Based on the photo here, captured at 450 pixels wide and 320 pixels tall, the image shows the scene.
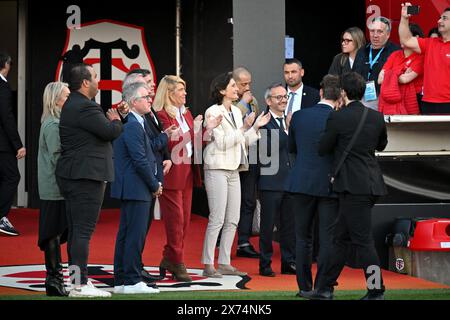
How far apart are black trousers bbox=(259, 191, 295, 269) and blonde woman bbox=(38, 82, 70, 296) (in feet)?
7.23

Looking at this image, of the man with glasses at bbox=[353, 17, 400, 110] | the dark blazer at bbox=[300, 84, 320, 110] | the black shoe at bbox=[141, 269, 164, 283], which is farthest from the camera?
the man with glasses at bbox=[353, 17, 400, 110]

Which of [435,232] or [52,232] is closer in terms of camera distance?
[52,232]

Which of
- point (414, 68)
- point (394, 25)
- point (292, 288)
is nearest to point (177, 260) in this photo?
point (292, 288)

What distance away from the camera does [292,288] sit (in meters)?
9.23

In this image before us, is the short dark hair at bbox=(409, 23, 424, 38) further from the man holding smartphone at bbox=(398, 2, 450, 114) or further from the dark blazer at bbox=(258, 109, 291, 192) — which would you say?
the dark blazer at bbox=(258, 109, 291, 192)

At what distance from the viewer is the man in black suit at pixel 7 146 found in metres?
11.8

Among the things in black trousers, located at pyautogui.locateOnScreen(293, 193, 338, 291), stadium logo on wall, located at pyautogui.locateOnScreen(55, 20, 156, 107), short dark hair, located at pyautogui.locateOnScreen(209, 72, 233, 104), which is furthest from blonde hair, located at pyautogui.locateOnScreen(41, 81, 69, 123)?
stadium logo on wall, located at pyautogui.locateOnScreen(55, 20, 156, 107)

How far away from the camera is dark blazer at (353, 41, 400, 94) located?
11.4 m

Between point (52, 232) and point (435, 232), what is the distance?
12.1ft

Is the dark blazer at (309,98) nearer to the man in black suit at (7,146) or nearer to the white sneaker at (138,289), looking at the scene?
the man in black suit at (7,146)

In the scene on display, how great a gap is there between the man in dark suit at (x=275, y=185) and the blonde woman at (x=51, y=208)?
2.24m

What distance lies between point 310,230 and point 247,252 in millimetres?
3037

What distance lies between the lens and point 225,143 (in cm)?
996
